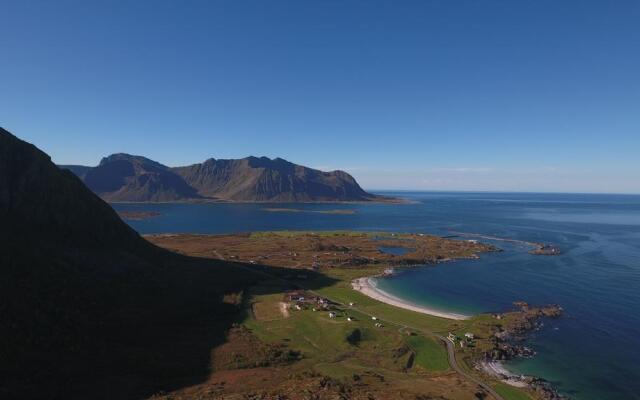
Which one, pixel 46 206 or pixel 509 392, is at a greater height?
pixel 46 206

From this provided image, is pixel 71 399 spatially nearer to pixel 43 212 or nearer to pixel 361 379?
pixel 361 379

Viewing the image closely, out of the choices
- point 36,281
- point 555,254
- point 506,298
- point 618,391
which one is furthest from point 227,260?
point 555,254

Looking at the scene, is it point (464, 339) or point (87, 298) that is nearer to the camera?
point (464, 339)

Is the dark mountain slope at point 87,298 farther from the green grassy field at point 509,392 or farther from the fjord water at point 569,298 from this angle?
the fjord water at point 569,298

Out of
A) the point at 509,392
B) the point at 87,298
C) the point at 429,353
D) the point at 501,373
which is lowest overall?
the point at 501,373

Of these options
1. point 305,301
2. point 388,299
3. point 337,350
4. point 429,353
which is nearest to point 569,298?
point 388,299

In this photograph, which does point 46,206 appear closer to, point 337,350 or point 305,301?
point 305,301

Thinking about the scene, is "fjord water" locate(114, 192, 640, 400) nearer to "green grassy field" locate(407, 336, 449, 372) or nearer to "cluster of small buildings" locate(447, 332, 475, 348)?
"cluster of small buildings" locate(447, 332, 475, 348)
